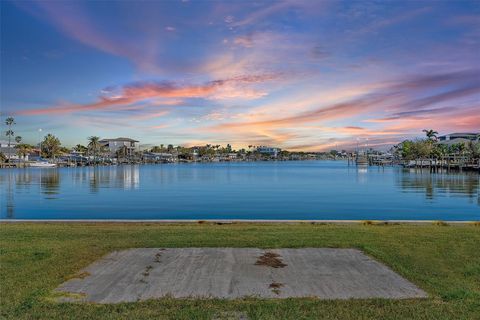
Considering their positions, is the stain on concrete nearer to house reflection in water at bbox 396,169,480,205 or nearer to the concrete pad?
the concrete pad

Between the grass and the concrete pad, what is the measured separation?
1.11ft

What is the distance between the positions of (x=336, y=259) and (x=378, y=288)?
2.01m

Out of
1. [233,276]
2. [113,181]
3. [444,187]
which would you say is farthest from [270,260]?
[113,181]

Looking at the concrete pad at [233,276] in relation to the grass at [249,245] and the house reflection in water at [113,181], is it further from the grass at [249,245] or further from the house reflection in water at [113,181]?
the house reflection in water at [113,181]

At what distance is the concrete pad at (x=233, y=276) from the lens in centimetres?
657

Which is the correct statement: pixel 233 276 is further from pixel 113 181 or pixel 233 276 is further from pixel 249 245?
pixel 113 181

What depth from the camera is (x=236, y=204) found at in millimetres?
31641

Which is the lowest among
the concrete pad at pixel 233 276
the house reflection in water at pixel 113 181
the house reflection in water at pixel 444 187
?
the house reflection in water at pixel 444 187

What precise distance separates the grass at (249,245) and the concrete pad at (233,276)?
340 millimetres

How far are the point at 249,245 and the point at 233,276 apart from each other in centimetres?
280

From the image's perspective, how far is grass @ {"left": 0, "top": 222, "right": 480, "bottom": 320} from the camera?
5691mm

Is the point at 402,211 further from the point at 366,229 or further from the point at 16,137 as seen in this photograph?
the point at 16,137

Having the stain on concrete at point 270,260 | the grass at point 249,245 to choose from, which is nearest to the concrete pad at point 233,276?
the stain on concrete at point 270,260

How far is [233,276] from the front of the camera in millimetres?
7547
